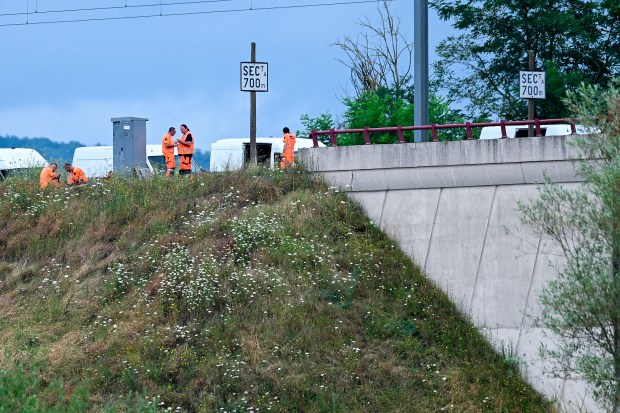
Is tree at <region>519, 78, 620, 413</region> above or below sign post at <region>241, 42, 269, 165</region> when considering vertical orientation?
Answer: below

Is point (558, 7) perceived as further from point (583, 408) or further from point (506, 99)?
point (583, 408)

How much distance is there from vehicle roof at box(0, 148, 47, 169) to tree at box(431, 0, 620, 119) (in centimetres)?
1599

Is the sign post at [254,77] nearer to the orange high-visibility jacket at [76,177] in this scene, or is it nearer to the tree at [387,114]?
the orange high-visibility jacket at [76,177]

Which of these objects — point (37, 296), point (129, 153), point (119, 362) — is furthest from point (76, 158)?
point (119, 362)

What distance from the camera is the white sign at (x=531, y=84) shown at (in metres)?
28.1

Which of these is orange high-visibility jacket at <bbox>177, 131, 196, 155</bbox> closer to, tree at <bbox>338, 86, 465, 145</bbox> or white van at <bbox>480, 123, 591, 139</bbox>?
white van at <bbox>480, 123, 591, 139</bbox>

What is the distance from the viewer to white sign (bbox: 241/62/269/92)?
26.2 meters

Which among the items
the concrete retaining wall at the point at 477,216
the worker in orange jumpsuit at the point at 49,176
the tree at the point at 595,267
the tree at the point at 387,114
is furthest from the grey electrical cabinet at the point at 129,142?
the tree at the point at 387,114

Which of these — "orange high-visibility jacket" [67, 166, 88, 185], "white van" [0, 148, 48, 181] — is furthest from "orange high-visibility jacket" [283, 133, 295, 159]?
"white van" [0, 148, 48, 181]

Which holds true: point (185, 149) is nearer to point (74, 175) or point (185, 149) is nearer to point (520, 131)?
point (74, 175)

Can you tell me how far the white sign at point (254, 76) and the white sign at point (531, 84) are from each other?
554cm

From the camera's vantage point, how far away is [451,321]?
76.9ft

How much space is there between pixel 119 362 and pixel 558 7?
88.7 ft

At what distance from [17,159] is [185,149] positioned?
27.2ft
